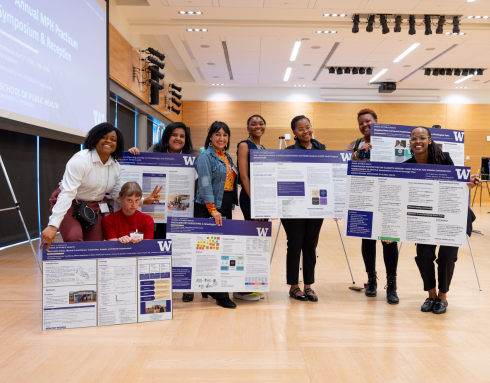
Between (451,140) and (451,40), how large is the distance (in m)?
5.98

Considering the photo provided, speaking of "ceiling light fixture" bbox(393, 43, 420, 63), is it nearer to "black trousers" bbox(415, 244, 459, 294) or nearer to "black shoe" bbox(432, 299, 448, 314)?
"black trousers" bbox(415, 244, 459, 294)

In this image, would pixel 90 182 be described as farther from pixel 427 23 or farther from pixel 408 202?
pixel 427 23

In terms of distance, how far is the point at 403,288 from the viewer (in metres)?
3.35

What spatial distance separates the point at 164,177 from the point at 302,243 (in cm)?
125

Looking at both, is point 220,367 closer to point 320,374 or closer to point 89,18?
point 320,374

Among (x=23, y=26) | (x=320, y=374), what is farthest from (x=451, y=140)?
(x=23, y=26)

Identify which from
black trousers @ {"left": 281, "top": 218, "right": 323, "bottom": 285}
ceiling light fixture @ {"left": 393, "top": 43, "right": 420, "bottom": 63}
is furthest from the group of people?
ceiling light fixture @ {"left": 393, "top": 43, "right": 420, "bottom": 63}

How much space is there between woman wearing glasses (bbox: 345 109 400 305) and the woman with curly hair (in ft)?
6.66

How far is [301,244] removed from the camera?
2.99 metres

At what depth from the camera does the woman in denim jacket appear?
9.12 feet

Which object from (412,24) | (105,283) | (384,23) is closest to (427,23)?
(412,24)

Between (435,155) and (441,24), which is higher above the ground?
(441,24)

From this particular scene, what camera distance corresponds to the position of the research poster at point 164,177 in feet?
9.79

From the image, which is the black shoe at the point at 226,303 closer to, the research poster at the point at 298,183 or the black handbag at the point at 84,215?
the research poster at the point at 298,183
